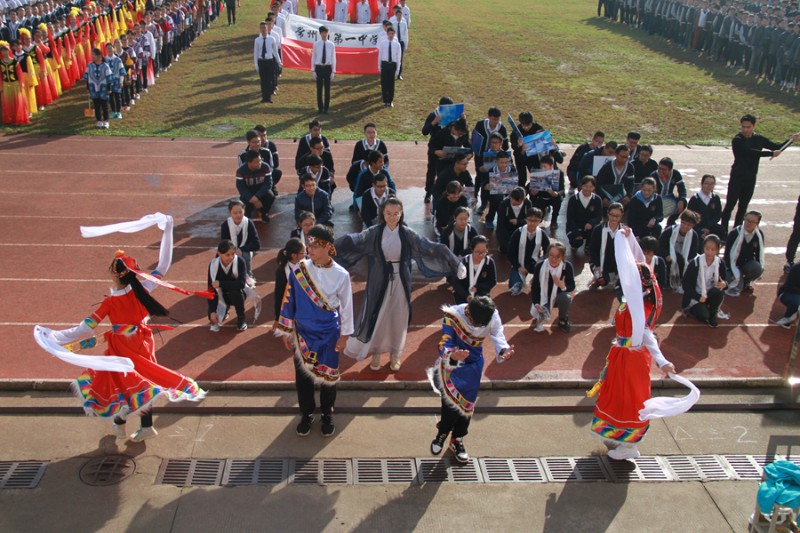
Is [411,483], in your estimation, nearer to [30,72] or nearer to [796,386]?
[796,386]

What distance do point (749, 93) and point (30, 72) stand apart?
68.5 feet

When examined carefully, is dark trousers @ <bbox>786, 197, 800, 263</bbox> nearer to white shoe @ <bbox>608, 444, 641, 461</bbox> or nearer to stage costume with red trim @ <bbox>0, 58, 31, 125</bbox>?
white shoe @ <bbox>608, 444, 641, 461</bbox>

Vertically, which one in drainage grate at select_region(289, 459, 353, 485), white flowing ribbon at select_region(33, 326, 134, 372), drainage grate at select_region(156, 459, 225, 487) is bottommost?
drainage grate at select_region(156, 459, 225, 487)

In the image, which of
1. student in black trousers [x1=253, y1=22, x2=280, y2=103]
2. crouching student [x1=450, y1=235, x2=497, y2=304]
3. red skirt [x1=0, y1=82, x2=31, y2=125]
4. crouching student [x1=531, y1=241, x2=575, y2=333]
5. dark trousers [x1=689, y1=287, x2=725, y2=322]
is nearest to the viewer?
crouching student [x1=450, y1=235, x2=497, y2=304]

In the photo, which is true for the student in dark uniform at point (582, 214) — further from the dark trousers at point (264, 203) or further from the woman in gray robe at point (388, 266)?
the dark trousers at point (264, 203)

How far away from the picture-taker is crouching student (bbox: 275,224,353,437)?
279 inches

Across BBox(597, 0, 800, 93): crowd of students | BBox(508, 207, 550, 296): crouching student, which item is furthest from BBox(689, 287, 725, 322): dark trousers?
BBox(597, 0, 800, 93): crowd of students

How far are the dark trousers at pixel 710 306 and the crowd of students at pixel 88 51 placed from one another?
14.5 metres

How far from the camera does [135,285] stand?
6969 millimetres

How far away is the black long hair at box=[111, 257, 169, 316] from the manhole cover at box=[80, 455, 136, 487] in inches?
53.1

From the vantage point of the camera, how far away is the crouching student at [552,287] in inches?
381

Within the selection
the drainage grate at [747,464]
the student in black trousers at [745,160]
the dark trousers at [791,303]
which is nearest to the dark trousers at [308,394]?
the drainage grate at [747,464]

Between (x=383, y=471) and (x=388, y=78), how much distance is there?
15.8 metres

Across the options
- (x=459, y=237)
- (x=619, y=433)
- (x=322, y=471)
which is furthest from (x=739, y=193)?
(x=322, y=471)
